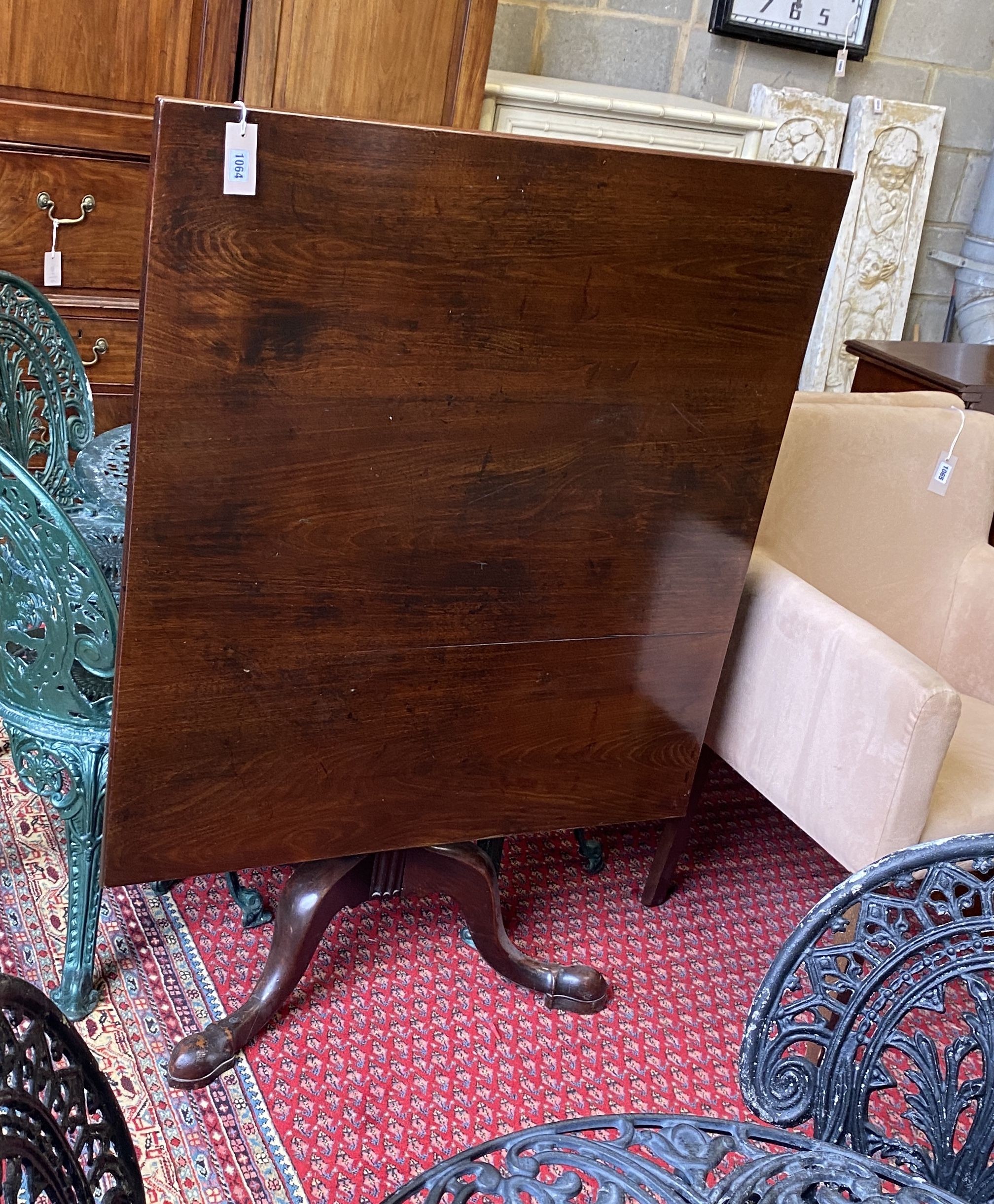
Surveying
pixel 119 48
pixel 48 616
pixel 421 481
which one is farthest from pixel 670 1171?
pixel 119 48

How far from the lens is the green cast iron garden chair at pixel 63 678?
1479 millimetres

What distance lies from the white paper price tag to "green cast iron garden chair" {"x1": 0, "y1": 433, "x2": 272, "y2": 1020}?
1.42m

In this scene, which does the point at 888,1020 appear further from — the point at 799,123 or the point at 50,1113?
the point at 799,123

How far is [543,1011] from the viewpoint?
1.87 m

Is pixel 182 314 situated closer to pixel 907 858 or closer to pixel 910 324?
pixel 907 858

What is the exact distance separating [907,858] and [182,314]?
0.84m

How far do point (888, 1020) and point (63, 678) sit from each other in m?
1.05

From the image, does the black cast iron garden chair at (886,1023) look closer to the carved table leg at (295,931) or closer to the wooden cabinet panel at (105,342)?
the carved table leg at (295,931)

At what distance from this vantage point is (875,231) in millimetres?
3980

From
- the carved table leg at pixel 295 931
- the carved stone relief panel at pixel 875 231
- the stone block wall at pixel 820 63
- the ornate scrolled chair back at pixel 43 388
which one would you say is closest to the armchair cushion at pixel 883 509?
the carved table leg at pixel 295 931

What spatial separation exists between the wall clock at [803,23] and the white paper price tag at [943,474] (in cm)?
204

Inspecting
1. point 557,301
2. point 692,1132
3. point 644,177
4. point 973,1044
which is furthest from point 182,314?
point 973,1044

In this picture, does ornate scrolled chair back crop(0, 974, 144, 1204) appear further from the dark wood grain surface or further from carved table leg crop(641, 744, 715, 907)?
carved table leg crop(641, 744, 715, 907)

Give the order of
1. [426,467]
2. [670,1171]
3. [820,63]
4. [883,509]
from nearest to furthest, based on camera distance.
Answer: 1. [670,1171]
2. [426,467]
3. [883,509]
4. [820,63]
